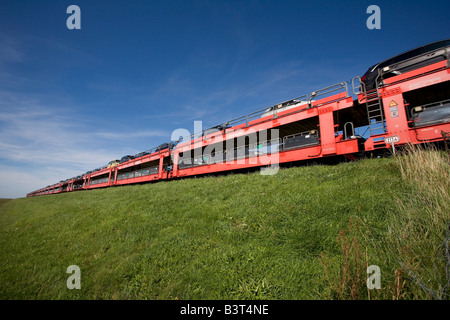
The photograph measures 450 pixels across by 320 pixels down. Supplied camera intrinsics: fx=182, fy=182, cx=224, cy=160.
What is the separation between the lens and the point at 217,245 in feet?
12.7

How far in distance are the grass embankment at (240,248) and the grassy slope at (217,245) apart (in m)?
0.02

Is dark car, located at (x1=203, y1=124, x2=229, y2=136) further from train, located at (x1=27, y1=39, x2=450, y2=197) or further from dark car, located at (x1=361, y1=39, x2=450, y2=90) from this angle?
dark car, located at (x1=361, y1=39, x2=450, y2=90)

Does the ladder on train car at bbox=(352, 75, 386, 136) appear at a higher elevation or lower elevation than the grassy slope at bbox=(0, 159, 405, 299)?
higher

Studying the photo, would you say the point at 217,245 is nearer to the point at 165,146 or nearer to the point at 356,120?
the point at 356,120

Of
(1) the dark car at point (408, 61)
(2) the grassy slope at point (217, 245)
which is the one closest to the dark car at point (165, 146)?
(2) the grassy slope at point (217, 245)

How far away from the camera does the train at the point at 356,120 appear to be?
6438 millimetres

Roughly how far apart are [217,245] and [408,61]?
10231 millimetres

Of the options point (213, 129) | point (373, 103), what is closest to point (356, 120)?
point (373, 103)

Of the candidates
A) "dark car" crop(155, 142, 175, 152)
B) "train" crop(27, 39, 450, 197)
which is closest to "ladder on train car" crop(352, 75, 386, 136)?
"train" crop(27, 39, 450, 197)

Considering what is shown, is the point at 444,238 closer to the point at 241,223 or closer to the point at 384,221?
the point at 384,221

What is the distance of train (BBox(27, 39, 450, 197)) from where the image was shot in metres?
6.44

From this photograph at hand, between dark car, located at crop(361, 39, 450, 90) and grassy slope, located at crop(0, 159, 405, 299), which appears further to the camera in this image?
dark car, located at crop(361, 39, 450, 90)

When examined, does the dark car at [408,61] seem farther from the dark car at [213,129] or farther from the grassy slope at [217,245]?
the dark car at [213,129]
